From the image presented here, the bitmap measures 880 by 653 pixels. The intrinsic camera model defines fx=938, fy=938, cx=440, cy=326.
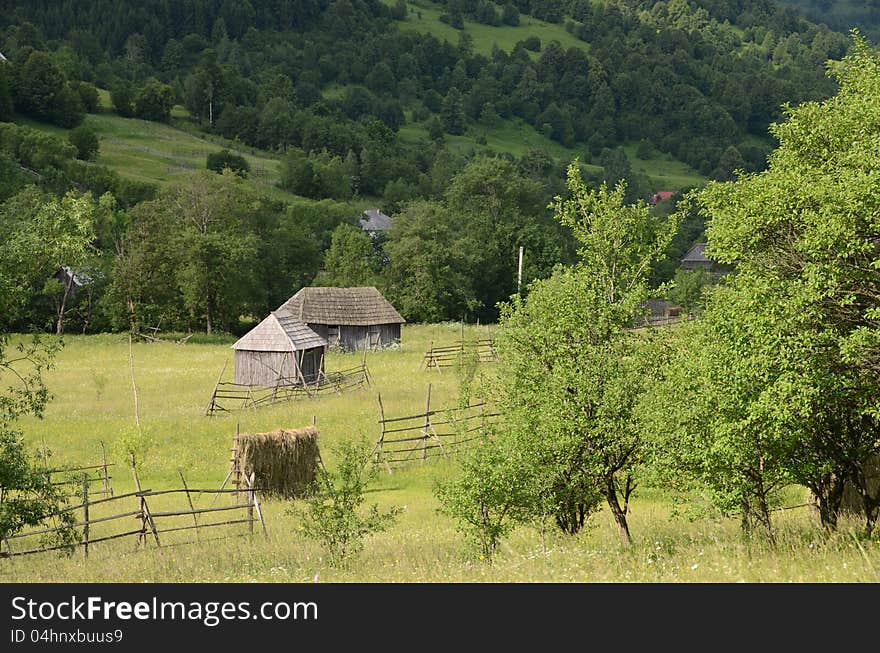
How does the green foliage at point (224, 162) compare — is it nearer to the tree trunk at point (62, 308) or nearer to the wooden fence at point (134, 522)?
the tree trunk at point (62, 308)

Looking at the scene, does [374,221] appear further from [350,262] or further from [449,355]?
[449,355]

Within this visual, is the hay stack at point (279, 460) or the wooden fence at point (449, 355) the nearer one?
the hay stack at point (279, 460)

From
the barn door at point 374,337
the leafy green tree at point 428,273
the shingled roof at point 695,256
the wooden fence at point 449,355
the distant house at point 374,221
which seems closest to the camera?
the wooden fence at point 449,355

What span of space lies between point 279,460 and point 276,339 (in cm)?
1796

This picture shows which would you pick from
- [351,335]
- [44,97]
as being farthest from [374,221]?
[351,335]

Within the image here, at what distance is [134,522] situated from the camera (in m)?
21.0

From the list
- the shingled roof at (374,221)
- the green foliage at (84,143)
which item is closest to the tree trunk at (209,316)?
the shingled roof at (374,221)

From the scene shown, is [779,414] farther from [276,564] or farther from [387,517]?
[276,564]

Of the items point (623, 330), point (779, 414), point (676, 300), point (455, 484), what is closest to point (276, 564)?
point (455, 484)

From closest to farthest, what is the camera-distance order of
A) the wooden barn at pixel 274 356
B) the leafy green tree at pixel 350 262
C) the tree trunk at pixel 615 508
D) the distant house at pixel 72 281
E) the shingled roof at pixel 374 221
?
the tree trunk at pixel 615 508
the wooden barn at pixel 274 356
the distant house at pixel 72 281
the leafy green tree at pixel 350 262
the shingled roof at pixel 374 221

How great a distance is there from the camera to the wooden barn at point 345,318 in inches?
2172

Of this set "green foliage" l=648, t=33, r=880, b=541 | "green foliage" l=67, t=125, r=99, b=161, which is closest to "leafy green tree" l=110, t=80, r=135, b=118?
"green foliage" l=67, t=125, r=99, b=161

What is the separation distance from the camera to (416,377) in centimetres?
4300

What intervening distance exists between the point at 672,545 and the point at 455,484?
3480 millimetres
